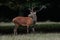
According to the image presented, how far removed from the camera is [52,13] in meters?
36.9

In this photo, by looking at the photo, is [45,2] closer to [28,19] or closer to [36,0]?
[36,0]

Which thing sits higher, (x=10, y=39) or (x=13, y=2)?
(x=13, y=2)

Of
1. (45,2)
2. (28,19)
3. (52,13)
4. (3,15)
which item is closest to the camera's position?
(28,19)

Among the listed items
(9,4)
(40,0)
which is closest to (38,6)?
(40,0)

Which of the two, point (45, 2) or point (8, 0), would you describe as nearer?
point (8, 0)

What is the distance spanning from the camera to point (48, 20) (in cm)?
3894

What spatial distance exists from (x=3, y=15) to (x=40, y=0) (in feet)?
43.9

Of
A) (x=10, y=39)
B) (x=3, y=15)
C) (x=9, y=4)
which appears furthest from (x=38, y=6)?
(x=3, y=15)

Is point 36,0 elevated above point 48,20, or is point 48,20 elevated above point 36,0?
point 36,0

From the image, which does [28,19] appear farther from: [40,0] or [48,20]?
[48,20]

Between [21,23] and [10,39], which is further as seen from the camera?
[21,23]

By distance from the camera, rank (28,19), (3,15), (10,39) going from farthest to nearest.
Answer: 1. (3,15)
2. (28,19)
3. (10,39)

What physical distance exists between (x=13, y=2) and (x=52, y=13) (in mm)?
16241

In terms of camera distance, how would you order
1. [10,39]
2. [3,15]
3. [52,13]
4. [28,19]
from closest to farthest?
[10,39] < [28,19] < [3,15] < [52,13]
